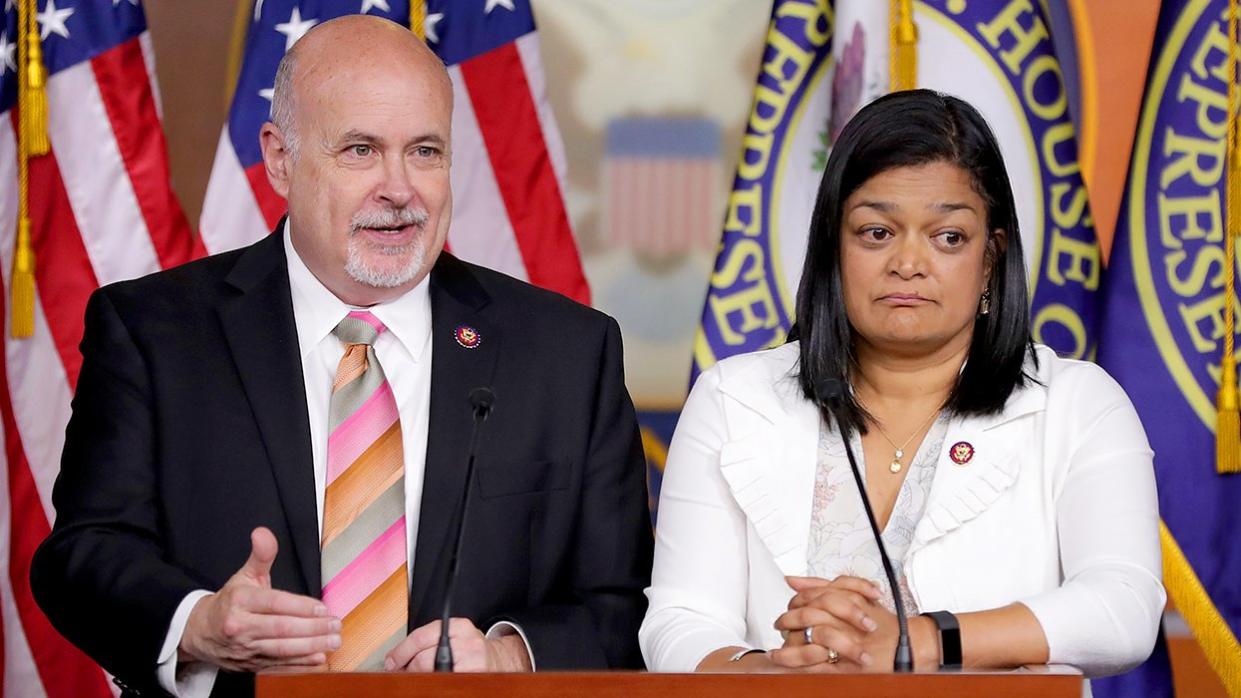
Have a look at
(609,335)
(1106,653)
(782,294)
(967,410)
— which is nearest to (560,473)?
(609,335)

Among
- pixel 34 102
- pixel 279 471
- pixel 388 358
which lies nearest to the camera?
pixel 279 471

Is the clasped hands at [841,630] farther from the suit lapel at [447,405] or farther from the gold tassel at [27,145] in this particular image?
the gold tassel at [27,145]

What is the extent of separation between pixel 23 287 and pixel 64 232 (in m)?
0.18

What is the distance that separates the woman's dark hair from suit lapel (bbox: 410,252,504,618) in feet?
1.74

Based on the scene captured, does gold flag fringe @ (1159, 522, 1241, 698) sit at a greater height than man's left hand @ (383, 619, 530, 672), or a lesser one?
greater

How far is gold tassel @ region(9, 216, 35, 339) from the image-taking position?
145 inches

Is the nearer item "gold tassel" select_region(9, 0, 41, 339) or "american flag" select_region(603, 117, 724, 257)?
"gold tassel" select_region(9, 0, 41, 339)

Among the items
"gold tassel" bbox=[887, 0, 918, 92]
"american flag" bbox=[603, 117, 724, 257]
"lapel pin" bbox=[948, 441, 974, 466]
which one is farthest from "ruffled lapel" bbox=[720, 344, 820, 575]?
"american flag" bbox=[603, 117, 724, 257]

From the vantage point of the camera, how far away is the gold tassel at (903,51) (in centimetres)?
357

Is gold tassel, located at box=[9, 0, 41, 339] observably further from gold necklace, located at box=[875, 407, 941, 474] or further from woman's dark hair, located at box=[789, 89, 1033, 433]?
gold necklace, located at box=[875, 407, 941, 474]

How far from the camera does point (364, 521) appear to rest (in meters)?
2.54

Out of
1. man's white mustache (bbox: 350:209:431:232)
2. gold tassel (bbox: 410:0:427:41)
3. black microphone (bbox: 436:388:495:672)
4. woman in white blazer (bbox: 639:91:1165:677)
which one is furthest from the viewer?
gold tassel (bbox: 410:0:427:41)

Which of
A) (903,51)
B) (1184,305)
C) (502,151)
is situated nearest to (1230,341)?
(1184,305)

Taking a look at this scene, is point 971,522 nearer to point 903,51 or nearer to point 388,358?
point 388,358
